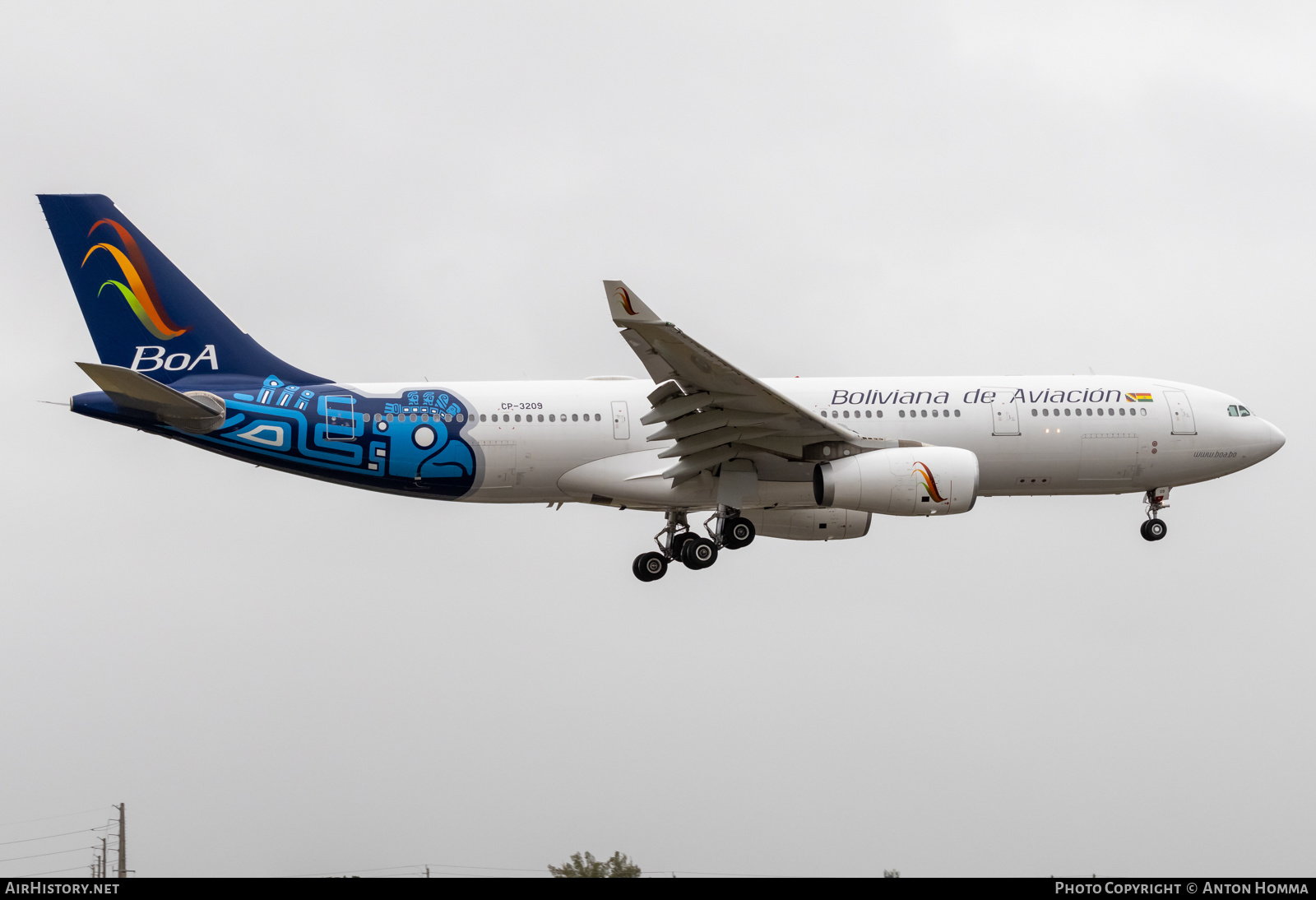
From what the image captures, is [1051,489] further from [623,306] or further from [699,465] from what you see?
[623,306]

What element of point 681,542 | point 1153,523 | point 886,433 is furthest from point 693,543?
point 1153,523

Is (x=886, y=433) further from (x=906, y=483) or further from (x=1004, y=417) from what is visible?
(x=1004, y=417)

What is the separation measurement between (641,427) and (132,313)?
1326 cm

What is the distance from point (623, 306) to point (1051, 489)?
1364cm

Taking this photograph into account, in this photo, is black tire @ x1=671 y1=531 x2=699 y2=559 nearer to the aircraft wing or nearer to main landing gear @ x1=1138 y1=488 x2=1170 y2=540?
the aircraft wing

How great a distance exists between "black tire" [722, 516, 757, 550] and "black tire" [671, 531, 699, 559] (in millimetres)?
958

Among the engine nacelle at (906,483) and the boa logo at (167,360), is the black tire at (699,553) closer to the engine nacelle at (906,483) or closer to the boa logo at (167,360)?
the engine nacelle at (906,483)

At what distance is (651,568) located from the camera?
3978cm

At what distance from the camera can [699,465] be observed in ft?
122

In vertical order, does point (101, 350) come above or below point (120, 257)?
below

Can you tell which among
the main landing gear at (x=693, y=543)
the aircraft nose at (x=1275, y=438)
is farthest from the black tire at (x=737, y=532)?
the aircraft nose at (x=1275, y=438)

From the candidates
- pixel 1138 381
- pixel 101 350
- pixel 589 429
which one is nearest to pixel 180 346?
pixel 101 350

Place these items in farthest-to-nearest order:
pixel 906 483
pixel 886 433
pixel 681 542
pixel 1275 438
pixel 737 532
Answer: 1. pixel 1275 438
2. pixel 681 542
3. pixel 737 532
4. pixel 886 433
5. pixel 906 483
